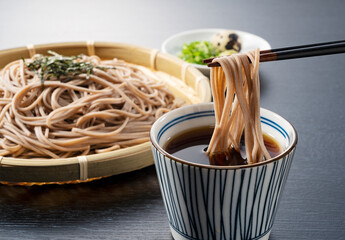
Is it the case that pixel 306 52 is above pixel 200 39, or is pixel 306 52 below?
above

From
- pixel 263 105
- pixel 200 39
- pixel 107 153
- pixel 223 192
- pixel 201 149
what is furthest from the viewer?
pixel 200 39

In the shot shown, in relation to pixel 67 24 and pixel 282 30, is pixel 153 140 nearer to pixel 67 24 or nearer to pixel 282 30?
pixel 282 30

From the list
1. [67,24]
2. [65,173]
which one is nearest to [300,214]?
[65,173]

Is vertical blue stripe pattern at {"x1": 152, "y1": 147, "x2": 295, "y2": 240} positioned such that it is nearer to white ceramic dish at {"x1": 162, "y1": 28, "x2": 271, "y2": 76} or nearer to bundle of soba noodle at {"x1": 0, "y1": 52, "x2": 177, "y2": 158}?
bundle of soba noodle at {"x1": 0, "y1": 52, "x2": 177, "y2": 158}

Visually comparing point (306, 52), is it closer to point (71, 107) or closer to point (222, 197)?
point (222, 197)

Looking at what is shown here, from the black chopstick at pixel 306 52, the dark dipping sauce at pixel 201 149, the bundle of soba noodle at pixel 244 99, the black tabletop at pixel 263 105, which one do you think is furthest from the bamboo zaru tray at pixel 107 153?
the black chopstick at pixel 306 52

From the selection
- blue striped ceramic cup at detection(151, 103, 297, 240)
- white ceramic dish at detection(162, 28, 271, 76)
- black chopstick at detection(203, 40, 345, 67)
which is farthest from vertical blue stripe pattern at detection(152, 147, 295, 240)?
white ceramic dish at detection(162, 28, 271, 76)

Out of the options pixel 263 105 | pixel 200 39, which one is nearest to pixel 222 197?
pixel 263 105
